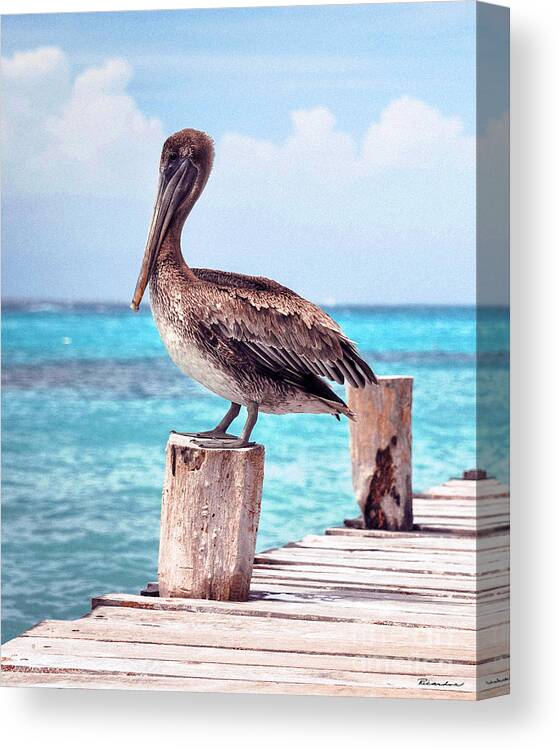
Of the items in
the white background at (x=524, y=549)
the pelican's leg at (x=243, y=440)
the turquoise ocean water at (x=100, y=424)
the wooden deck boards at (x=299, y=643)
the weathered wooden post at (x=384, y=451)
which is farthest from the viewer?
the weathered wooden post at (x=384, y=451)

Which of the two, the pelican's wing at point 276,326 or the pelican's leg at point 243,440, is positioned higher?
the pelican's wing at point 276,326

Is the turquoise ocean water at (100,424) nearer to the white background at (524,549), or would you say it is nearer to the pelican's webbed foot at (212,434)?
the white background at (524,549)

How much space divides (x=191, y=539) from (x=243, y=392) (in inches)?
25.6

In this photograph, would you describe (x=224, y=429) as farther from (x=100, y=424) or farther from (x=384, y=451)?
(x=384, y=451)

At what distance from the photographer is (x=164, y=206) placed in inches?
275

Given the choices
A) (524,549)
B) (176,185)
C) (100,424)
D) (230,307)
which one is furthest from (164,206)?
(524,549)

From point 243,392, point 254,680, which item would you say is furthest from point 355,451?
point 254,680

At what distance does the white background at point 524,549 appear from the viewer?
6.59 m

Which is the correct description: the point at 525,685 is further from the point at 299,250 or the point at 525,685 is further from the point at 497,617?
the point at 299,250

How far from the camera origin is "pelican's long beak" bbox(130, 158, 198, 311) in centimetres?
691

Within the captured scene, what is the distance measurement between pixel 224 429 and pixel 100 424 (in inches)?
21.4

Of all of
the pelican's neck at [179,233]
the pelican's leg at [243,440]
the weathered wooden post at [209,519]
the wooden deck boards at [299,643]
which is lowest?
the wooden deck boards at [299,643]

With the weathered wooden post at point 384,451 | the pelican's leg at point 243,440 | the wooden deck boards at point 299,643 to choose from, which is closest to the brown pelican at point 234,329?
the pelican's leg at point 243,440

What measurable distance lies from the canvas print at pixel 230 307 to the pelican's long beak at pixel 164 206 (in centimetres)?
1
